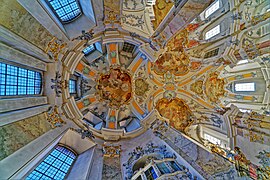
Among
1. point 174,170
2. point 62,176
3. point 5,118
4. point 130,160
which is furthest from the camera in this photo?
point 130,160

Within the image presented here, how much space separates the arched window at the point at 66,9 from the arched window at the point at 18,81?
3.98 metres

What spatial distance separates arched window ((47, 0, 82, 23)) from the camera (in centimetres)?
1110

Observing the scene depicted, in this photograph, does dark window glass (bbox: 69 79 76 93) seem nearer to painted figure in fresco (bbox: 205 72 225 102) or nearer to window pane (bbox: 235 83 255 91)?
painted figure in fresco (bbox: 205 72 225 102)

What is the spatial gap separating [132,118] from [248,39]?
10.4m

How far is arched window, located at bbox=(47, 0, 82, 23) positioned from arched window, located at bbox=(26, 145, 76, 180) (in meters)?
8.56

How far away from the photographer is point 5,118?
7668mm

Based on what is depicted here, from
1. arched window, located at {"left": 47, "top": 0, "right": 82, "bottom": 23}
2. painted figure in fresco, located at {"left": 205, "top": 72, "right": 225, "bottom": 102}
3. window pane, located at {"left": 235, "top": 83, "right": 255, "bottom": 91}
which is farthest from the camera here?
painted figure in fresco, located at {"left": 205, "top": 72, "right": 225, "bottom": 102}

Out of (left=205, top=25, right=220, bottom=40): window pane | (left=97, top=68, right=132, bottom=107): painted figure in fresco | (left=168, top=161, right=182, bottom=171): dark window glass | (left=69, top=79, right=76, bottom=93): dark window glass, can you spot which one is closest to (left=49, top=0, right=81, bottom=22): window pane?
(left=69, top=79, right=76, bottom=93): dark window glass


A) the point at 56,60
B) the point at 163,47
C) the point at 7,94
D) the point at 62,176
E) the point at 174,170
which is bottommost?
the point at 62,176

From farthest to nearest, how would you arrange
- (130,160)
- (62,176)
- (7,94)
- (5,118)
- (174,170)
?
(130,160), (62,176), (174,170), (7,94), (5,118)

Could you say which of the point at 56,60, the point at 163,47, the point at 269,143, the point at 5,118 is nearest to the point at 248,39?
the point at 163,47

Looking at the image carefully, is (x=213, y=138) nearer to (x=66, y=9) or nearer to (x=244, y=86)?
(x=244, y=86)

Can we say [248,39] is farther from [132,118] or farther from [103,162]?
[103,162]

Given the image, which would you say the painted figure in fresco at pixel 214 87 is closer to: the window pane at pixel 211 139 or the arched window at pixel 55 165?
the window pane at pixel 211 139
